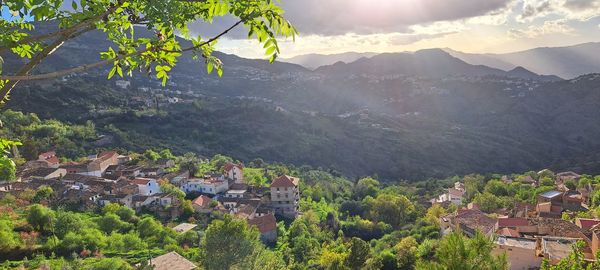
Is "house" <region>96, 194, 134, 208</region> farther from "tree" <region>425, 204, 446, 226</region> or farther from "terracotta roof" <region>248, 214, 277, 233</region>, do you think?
"tree" <region>425, 204, 446, 226</region>

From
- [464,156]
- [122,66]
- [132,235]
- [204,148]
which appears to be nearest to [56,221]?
[132,235]

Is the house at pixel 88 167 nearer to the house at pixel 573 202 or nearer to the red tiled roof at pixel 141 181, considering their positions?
the red tiled roof at pixel 141 181

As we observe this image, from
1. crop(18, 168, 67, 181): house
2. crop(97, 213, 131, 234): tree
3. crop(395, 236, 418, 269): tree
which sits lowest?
crop(395, 236, 418, 269): tree

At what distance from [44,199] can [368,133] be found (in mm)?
73331

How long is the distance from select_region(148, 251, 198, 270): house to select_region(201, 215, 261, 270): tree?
2.51m

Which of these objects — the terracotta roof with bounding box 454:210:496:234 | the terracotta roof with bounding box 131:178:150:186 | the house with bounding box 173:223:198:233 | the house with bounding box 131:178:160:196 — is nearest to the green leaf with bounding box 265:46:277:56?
the terracotta roof with bounding box 454:210:496:234

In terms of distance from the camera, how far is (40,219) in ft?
68.6

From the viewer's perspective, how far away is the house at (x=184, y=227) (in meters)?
25.0

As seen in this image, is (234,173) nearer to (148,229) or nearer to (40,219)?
(148,229)

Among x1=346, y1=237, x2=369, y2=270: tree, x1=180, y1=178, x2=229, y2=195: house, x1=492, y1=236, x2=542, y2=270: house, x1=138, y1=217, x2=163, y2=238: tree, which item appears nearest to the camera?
x1=346, y1=237, x2=369, y2=270: tree

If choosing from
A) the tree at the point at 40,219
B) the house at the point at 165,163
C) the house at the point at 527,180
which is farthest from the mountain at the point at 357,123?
the tree at the point at 40,219

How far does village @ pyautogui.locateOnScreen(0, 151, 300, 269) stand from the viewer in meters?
28.1

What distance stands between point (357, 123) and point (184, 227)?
262ft

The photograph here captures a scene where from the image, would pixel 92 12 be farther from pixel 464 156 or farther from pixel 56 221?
pixel 464 156
